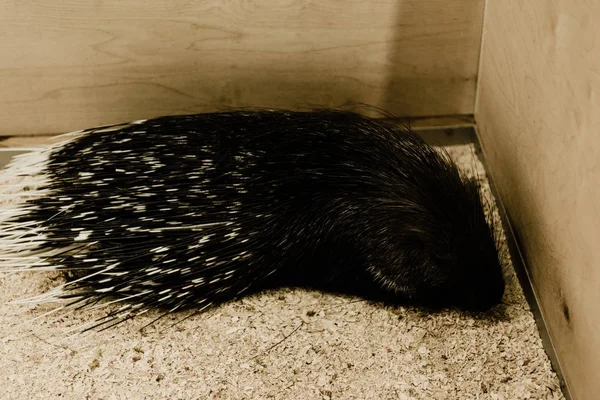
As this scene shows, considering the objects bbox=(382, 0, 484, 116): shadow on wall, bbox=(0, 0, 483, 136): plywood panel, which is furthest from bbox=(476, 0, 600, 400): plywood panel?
bbox=(0, 0, 483, 136): plywood panel

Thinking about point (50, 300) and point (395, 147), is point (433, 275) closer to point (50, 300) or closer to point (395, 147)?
point (395, 147)

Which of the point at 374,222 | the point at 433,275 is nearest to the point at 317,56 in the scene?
Answer: the point at 374,222

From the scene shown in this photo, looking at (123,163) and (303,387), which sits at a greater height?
(123,163)

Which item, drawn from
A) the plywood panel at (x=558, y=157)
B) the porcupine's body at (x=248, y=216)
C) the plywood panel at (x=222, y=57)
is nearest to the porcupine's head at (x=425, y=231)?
the porcupine's body at (x=248, y=216)

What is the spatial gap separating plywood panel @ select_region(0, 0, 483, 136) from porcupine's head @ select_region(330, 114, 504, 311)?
37 centimetres

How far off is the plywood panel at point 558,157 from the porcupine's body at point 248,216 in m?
0.13

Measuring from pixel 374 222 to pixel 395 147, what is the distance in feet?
0.62

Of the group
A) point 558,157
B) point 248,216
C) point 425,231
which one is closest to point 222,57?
point 248,216

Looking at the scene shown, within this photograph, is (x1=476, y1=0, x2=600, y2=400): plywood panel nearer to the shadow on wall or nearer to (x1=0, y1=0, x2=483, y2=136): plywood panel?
the shadow on wall

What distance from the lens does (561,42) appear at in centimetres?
116

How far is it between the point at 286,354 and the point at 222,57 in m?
0.83

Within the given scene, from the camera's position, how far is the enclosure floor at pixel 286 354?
127 centimetres

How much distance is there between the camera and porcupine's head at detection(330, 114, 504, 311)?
135 cm

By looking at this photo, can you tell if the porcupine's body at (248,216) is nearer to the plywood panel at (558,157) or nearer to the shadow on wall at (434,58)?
the plywood panel at (558,157)
